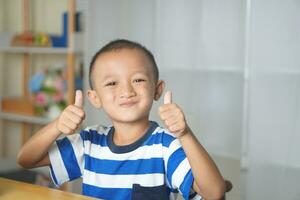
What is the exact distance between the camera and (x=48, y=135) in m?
0.89

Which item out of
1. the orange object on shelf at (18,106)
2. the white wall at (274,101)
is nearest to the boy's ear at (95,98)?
the white wall at (274,101)

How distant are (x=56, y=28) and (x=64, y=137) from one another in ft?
7.10

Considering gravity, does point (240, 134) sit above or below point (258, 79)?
below

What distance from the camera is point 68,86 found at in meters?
2.54

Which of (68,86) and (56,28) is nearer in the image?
(68,86)

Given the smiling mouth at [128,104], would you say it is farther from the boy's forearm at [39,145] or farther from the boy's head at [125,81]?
the boy's forearm at [39,145]

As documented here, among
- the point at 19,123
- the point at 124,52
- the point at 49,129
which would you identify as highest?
the point at 124,52

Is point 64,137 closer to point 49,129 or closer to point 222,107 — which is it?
point 49,129

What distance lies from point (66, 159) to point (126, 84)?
22 cm

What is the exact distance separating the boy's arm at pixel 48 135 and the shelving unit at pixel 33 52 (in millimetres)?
1602

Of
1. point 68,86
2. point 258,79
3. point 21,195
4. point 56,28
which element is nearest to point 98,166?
point 21,195

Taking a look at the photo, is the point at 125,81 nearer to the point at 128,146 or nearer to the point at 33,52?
the point at 128,146

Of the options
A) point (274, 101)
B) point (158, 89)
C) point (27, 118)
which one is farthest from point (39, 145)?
point (27, 118)

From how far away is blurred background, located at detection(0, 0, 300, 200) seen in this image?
1.84m
